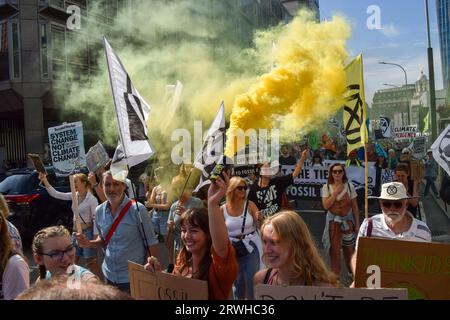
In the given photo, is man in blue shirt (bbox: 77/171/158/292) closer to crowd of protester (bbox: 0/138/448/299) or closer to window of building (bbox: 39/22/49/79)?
crowd of protester (bbox: 0/138/448/299)

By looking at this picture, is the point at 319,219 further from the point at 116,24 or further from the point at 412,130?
the point at 116,24

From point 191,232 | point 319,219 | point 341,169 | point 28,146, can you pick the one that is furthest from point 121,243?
point 28,146

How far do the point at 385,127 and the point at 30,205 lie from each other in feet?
53.4

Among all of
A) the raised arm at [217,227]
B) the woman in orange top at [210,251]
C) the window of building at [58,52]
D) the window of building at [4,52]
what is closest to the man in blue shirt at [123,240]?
the woman in orange top at [210,251]

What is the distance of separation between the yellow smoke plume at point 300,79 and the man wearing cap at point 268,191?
66cm

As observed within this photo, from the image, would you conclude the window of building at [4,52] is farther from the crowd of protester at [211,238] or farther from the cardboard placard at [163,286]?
the cardboard placard at [163,286]

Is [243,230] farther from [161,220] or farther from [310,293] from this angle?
[161,220]

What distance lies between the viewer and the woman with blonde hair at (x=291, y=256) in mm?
2740

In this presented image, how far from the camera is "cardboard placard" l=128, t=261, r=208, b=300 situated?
2.73 m

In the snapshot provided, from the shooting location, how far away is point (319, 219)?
11.7 m

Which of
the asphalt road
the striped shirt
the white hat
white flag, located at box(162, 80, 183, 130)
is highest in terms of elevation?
white flag, located at box(162, 80, 183, 130)

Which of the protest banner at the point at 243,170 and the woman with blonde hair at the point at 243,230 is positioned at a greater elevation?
the protest banner at the point at 243,170

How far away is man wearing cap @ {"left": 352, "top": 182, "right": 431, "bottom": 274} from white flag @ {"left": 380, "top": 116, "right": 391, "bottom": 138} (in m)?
17.7

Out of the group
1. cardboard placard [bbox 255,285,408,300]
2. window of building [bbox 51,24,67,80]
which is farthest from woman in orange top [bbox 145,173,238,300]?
window of building [bbox 51,24,67,80]
